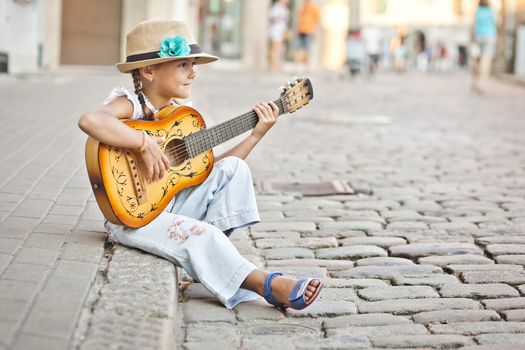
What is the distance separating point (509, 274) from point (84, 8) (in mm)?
21407

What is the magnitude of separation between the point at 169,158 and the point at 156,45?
0.49 metres

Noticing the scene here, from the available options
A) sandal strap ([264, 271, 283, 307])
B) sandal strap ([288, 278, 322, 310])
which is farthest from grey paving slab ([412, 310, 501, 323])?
sandal strap ([264, 271, 283, 307])

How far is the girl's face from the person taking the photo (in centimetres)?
450

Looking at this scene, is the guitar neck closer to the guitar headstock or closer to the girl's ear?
the guitar headstock

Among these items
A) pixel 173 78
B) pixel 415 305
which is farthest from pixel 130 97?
pixel 415 305

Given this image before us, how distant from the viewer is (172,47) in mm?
4367

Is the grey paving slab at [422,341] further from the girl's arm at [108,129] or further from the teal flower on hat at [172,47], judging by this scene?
the teal flower on hat at [172,47]

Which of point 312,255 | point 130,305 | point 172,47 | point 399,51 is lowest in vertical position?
point 312,255

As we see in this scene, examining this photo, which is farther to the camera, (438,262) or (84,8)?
(84,8)

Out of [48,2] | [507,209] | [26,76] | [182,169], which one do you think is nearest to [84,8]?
[48,2]

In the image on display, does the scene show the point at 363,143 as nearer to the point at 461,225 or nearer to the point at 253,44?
the point at 461,225

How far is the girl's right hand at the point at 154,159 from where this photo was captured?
4.23 meters

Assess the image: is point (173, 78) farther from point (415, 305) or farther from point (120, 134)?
point (415, 305)

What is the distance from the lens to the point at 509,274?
16.0 feet
